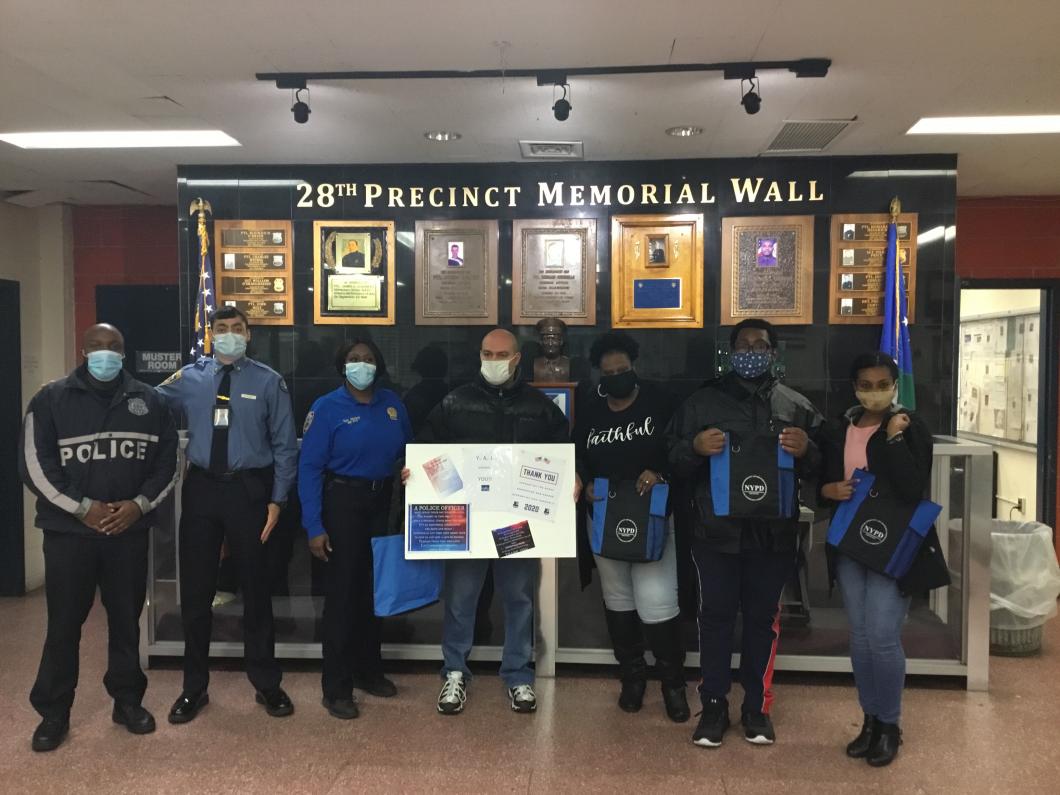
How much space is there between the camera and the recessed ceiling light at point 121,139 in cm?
441

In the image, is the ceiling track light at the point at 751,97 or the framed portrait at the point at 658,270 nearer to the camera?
the ceiling track light at the point at 751,97

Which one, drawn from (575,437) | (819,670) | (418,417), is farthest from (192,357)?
(819,670)

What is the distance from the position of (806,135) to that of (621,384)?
212 cm

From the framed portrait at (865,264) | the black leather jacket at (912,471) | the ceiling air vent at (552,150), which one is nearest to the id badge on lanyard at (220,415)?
the ceiling air vent at (552,150)

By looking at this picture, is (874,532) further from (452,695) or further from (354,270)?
(354,270)

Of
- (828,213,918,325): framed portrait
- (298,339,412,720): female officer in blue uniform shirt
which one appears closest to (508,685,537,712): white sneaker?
(298,339,412,720): female officer in blue uniform shirt

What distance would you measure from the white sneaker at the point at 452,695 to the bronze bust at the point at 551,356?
185 cm

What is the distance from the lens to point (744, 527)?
3127 millimetres

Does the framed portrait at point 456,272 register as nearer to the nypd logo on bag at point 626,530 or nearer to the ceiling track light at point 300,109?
the ceiling track light at point 300,109

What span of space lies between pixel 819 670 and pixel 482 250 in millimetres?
3164

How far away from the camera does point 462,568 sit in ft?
11.6

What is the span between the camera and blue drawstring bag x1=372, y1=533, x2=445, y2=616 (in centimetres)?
339

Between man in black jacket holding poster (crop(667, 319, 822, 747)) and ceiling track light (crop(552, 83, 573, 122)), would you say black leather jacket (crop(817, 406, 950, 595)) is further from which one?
ceiling track light (crop(552, 83, 573, 122))

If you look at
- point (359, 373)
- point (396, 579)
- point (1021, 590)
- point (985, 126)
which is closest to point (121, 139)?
point (359, 373)
